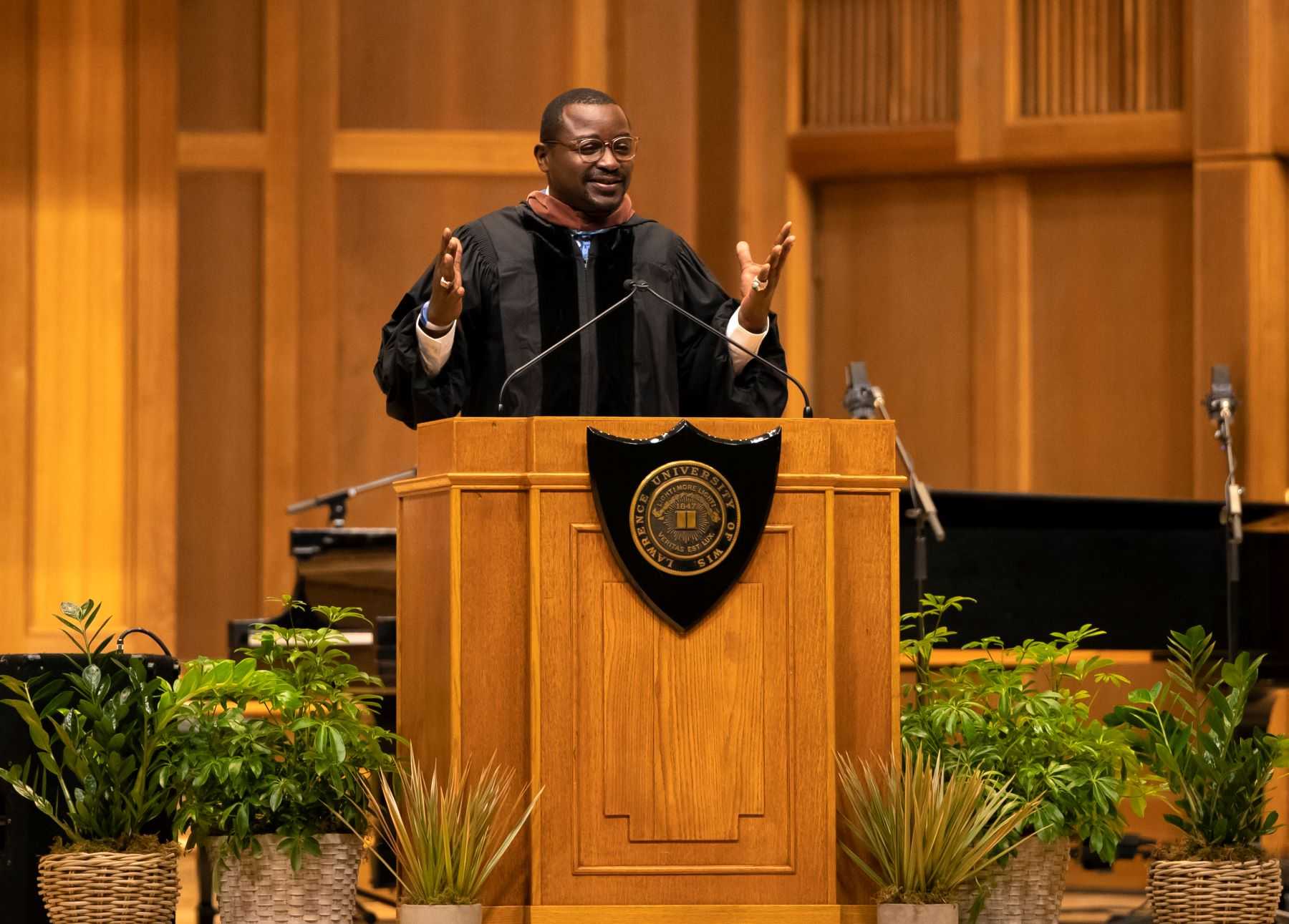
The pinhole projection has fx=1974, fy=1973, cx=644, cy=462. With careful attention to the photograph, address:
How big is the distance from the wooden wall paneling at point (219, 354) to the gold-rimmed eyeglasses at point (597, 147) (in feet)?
15.3

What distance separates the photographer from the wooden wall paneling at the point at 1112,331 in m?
7.98

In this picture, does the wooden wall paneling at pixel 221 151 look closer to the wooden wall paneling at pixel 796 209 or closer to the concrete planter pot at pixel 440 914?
the wooden wall paneling at pixel 796 209

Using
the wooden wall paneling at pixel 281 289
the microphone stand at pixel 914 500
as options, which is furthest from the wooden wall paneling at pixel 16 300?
the microphone stand at pixel 914 500

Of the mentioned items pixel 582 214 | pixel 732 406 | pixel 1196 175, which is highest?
pixel 1196 175

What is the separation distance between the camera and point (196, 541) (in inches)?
325

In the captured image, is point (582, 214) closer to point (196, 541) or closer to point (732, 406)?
point (732, 406)

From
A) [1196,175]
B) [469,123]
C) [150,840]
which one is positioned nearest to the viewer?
[150,840]

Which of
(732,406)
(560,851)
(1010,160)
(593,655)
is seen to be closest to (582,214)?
(732,406)

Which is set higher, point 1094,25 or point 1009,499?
point 1094,25

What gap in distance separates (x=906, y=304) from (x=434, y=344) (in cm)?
497

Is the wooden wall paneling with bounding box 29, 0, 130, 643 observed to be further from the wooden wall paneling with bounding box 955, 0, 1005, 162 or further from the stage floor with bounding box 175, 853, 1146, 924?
the wooden wall paneling with bounding box 955, 0, 1005, 162

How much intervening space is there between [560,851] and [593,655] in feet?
1.05

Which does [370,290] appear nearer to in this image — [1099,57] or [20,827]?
[1099,57]

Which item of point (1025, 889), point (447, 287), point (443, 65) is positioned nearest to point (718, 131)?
point (443, 65)
